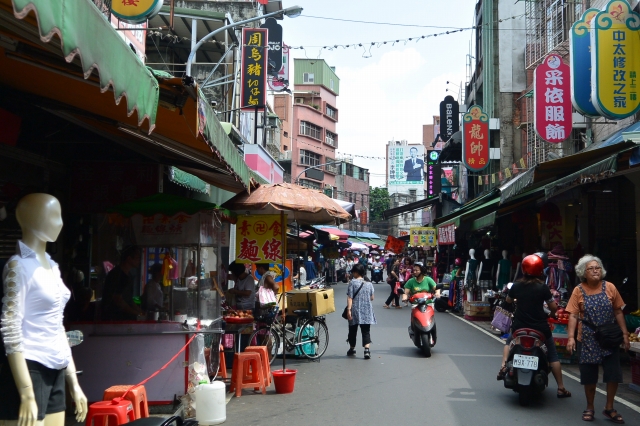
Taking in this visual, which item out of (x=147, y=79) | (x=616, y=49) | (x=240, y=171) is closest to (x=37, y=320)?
(x=147, y=79)

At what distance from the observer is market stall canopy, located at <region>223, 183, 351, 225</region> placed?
9.51 m

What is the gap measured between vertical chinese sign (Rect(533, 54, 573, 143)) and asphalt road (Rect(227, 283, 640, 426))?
611 centimetres

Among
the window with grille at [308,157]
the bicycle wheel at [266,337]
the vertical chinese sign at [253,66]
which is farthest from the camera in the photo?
the window with grille at [308,157]

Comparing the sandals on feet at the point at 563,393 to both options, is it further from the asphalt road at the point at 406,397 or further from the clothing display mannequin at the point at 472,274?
the clothing display mannequin at the point at 472,274

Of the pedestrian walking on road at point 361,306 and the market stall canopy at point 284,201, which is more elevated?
the market stall canopy at point 284,201

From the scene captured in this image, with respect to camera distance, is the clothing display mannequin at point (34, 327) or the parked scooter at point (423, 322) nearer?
the clothing display mannequin at point (34, 327)

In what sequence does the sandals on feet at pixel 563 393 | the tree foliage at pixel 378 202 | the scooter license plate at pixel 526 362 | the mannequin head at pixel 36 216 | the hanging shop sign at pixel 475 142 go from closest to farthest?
the mannequin head at pixel 36 216, the scooter license plate at pixel 526 362, the sandals on feet at pixel 563 393, the hanging shop sign at pixel 475 142, the tree foliage at pixel 378 202

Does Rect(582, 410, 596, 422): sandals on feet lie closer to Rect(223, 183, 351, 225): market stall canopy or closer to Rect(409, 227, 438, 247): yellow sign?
Rect(223, 183, 351, 225): market stall canopy

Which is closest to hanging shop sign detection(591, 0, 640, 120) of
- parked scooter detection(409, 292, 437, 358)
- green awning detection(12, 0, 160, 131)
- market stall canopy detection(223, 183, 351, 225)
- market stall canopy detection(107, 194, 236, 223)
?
parked scooter detection(409, 292, 437, 358)

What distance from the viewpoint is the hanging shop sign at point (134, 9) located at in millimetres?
10023

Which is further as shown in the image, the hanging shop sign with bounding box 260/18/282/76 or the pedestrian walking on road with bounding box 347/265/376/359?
the hanging shop sign with bounding box 260/18/282/76

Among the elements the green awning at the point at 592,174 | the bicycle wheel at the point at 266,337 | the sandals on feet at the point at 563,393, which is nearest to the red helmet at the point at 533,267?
the sandals on feet at the point at 563,393

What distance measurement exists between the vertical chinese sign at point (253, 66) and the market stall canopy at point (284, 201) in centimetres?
1156

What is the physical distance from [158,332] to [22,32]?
4.24 metres
